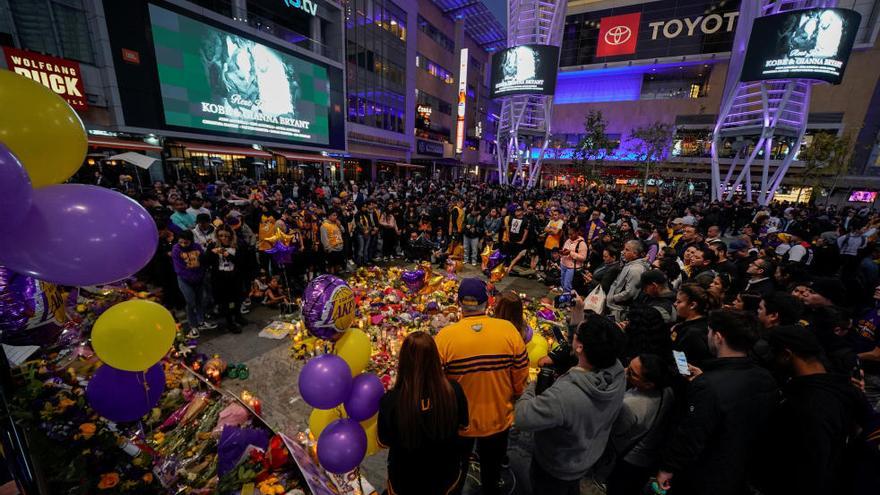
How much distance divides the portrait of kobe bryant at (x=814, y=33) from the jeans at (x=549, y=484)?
1064 inches

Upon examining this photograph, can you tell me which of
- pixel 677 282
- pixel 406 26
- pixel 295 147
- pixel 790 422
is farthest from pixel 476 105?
pixel 790 422

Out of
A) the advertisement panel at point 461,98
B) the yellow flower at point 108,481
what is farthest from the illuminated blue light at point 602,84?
the yellow flower at point 108,481

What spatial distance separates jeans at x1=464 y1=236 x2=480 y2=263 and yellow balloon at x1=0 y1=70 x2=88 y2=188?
28.4 feet

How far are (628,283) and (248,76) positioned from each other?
2298 cm

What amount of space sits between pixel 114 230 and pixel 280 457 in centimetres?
213

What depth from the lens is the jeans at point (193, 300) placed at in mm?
5156

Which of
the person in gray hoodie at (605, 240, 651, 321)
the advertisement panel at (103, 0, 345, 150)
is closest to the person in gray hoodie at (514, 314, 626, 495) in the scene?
the person in gray hoodie at (605, 240, 651, 321)

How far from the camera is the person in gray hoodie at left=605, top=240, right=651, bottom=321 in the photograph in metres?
4.28

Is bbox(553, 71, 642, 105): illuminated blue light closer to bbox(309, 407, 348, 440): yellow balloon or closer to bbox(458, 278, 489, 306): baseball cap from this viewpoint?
bbox(458, 278, 489, 306): baseball cap

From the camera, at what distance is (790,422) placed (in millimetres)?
2016

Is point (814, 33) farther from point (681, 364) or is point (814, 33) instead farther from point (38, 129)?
point (38, 129)

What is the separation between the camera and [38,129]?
1.63 m

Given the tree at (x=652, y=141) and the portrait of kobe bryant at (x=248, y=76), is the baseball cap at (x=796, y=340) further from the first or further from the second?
the tree at (x=652, y=141)

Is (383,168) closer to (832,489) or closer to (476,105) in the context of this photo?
(476,105)
